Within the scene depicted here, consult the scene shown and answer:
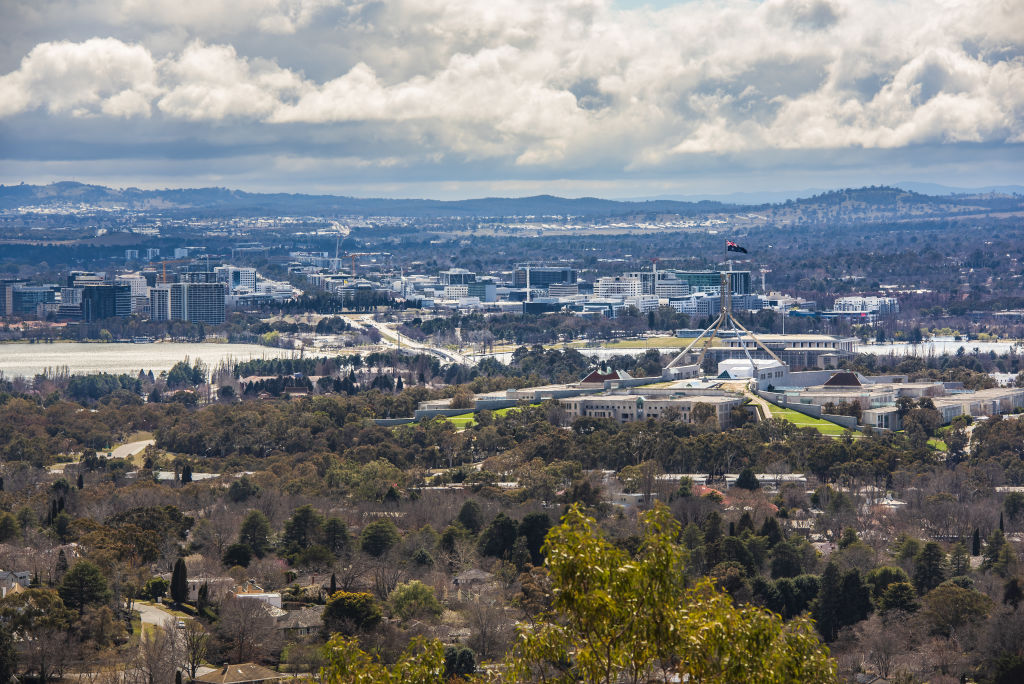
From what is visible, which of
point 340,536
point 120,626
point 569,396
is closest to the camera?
point 120,626

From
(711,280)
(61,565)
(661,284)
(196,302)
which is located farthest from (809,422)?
(661,284)

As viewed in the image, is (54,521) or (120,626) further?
(54,521)

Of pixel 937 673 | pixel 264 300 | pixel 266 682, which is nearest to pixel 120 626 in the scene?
pixel 266 682

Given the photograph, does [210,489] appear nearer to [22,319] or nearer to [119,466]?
[119,466]

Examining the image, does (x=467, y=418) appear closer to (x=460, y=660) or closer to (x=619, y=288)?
(x=460, y=660)

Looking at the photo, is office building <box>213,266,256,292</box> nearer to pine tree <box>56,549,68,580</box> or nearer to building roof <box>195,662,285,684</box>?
pine tree <box>56,549,68,580</box>

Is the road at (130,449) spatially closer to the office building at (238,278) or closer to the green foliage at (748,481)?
the green foliage at (748,481)
